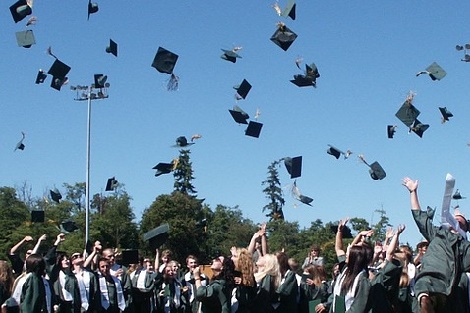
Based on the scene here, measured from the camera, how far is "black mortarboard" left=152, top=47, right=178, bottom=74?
1332 cm

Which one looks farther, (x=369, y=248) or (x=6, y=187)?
(x=6, y=187)

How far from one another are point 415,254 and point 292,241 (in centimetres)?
4007

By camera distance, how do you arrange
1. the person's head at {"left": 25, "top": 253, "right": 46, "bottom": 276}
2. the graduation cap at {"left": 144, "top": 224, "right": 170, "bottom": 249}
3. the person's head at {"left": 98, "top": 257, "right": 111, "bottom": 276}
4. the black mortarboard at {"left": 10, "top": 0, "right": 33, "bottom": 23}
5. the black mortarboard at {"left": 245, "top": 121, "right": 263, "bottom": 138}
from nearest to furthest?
1. the person's head at {"left": 25, "top": 253, "right": 46, "bottom": 276}
2. the person's head at {"left": 98, "top": 257, "right": 111, "bottom": 276}
3. the graduation cap at {"left": 144, "top": 224, "right": 170, "bottom": 249}
4. the black mortarboard at {"left": 10, "top": 0, "right": 33, "bottom": 23}
5. the black mortarboard at {"left": 245, "top": 121, "right": 263, "bottom": 138}

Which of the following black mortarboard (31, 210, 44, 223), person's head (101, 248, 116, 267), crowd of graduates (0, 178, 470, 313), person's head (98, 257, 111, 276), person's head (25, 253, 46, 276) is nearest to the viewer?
crowd of graduates (0, 178, 470, 313)

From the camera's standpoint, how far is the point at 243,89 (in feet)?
48.2

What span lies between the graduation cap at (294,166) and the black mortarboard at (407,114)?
2.23 metres

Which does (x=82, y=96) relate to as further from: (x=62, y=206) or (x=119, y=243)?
(x=119, y=243)

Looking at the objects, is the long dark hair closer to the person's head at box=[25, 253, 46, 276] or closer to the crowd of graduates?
the crowd of graduates

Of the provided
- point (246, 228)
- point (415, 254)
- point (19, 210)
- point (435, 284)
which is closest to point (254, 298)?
point (435, 284)

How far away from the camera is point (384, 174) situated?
46.9ft

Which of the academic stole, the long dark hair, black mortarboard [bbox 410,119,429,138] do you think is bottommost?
the long dark hair

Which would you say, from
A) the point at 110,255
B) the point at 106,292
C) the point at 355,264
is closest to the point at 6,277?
the point at 106,292

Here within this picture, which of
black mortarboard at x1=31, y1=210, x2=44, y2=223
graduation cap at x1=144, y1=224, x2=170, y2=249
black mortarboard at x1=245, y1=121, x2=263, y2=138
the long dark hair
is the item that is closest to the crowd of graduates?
the long dark hair

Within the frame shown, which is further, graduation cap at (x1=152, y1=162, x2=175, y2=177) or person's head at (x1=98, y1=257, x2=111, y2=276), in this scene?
graduation cap at (x1=152, y1=162, x2=175, y2=177)
